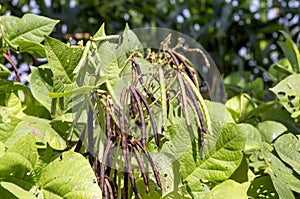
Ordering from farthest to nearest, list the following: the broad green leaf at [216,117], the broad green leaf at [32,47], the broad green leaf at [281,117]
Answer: the broad green leaf at [281,117] → the broad green leaf at [32,47] → the broad green leaf at [216,117]

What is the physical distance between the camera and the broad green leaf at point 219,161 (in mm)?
588

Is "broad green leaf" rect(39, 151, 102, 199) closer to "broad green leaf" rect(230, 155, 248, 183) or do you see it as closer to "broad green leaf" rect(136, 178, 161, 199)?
"broad green leaf" rect(136, 178, 161, 199)

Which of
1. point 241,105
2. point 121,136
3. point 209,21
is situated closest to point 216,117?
point 121,136

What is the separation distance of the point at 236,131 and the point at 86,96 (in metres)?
0.18

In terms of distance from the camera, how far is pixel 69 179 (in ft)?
1.65

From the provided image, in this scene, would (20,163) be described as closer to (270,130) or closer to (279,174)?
(279,174)

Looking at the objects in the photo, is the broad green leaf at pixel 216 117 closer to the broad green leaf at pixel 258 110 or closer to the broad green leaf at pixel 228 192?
the broad green leaf at pixel 228 192

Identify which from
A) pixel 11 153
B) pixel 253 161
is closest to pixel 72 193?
pixel 11 153

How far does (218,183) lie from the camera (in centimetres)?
60

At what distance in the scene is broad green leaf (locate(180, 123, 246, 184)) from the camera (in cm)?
59

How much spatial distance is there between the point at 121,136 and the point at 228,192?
0.13 metres

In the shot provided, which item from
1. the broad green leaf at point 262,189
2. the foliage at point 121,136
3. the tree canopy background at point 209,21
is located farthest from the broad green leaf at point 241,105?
the tree canopy background at point 209,21

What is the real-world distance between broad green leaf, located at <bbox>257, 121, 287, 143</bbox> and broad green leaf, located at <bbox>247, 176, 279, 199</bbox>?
13cm

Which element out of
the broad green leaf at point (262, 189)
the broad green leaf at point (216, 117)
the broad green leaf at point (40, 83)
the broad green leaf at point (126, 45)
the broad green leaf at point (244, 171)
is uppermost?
the broad green leaf at point (126, 45)
